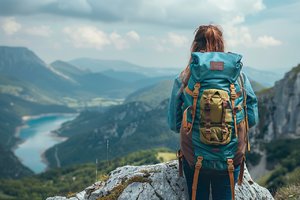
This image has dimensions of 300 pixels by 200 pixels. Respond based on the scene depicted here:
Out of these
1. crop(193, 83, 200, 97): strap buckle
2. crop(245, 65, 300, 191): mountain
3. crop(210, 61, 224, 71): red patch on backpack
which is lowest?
crop(245, 65, 300, 191): mountain

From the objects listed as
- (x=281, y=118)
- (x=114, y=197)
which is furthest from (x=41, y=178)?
(x=114, y=197)

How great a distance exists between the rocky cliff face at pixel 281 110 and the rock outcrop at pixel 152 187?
290 feet

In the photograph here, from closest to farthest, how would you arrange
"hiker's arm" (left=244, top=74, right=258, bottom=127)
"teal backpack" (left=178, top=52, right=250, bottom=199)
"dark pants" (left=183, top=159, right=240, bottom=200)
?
"teal backpack" (left=178, top=52, right=250, bottom=199), "dark pants" (left=183, top=159, right=240, bottom=200), "hiker's arm" (left=244, top=74, right=258, bottom=127)

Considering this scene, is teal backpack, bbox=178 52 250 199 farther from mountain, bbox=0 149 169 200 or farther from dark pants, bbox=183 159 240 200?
mountain, bbox=0 149 169 200

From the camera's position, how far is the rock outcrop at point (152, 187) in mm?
8077

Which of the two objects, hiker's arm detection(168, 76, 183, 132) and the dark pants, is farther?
hiker's arm detection(168, 76, 183, 132)

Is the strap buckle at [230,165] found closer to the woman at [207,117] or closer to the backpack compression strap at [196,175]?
the woman at [207,117]

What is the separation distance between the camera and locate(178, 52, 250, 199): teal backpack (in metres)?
5.78

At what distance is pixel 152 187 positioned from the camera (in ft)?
27.1

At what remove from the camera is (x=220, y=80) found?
19.5 feet

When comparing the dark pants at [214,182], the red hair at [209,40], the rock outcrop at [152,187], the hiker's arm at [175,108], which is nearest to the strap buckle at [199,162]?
the dark pants at [214,182]

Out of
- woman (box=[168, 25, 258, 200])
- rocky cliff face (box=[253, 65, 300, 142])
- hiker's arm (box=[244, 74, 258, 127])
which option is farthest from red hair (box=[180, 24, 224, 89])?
rocky cliff face (box=[253, 65, 300, 142])

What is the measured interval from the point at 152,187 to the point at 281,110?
3656 inches

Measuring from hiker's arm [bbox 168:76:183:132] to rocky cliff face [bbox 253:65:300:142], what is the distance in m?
90.9
